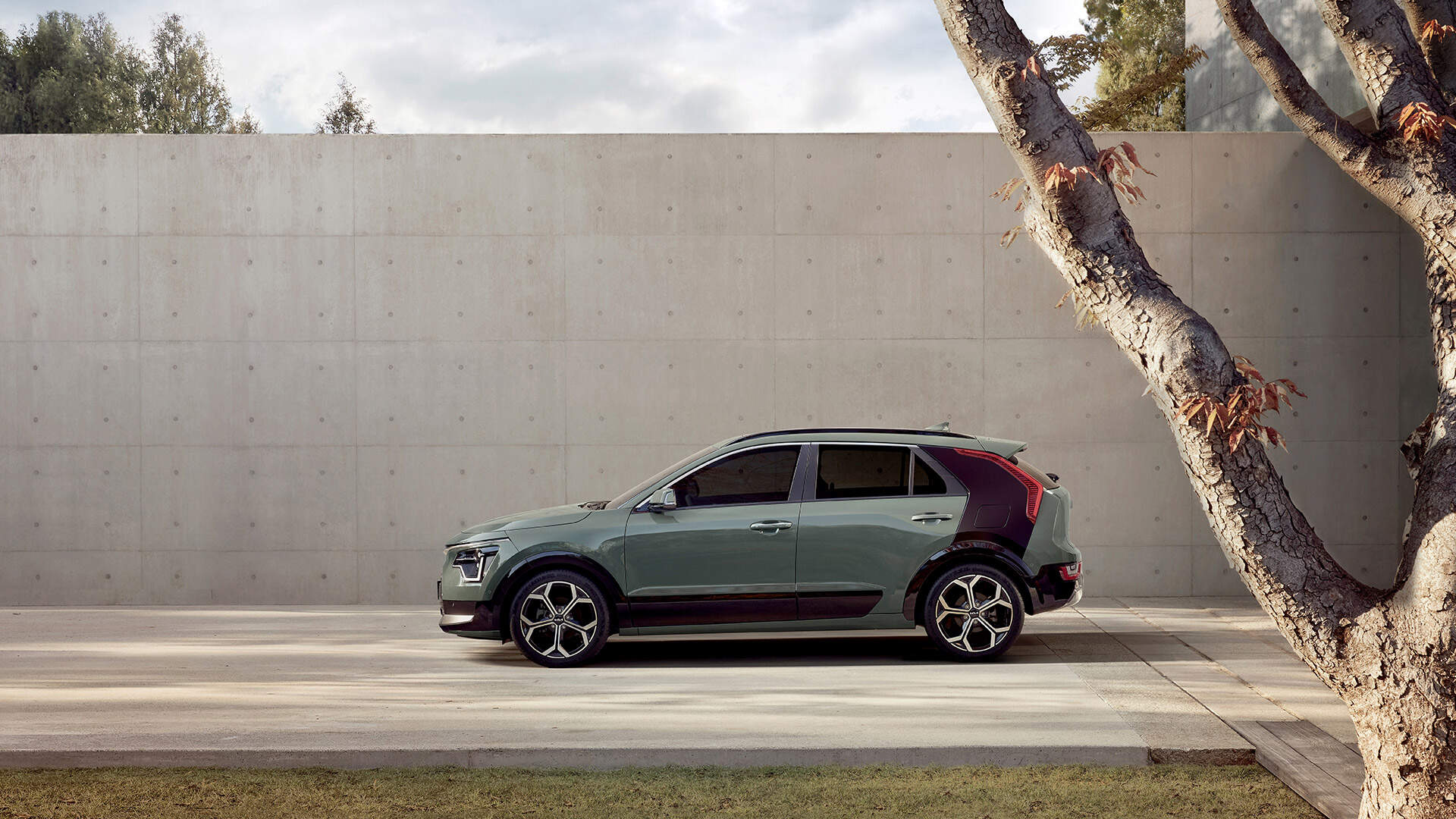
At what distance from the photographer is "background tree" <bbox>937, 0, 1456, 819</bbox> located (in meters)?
3.96

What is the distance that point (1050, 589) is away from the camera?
326 inches

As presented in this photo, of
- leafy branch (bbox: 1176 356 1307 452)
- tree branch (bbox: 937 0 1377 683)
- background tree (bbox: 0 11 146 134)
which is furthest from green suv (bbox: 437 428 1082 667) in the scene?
background tree (bbox: 0 11 146 134)

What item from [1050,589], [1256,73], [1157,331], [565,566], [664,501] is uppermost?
[1256,73]

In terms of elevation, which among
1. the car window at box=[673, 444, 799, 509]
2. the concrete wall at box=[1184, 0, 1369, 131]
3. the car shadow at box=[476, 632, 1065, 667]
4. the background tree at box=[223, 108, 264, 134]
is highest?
the background tree at box=[223, 108, 264, 134]

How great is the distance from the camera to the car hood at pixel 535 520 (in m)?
8.25

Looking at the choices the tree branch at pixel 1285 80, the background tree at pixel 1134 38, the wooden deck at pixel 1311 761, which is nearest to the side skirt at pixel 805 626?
the wooden deck at pixel 1311 761

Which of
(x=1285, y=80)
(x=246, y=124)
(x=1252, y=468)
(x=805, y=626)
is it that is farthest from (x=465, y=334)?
(x=246, y=124)

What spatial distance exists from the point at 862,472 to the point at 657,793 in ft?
11.8

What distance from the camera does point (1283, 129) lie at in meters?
12.6

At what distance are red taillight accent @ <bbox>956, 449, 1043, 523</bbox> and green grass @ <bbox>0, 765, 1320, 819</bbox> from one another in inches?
111

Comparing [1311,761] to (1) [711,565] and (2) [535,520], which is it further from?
(2) [535,520]

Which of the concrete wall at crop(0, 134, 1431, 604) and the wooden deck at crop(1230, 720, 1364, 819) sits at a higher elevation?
the concrete wall at crop(0, 134, 1431, 604)

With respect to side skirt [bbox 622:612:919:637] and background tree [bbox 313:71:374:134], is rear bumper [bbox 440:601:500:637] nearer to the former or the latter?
side skirt [bbox 622:612:919:637]

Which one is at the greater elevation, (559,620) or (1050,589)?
(1050,589)
